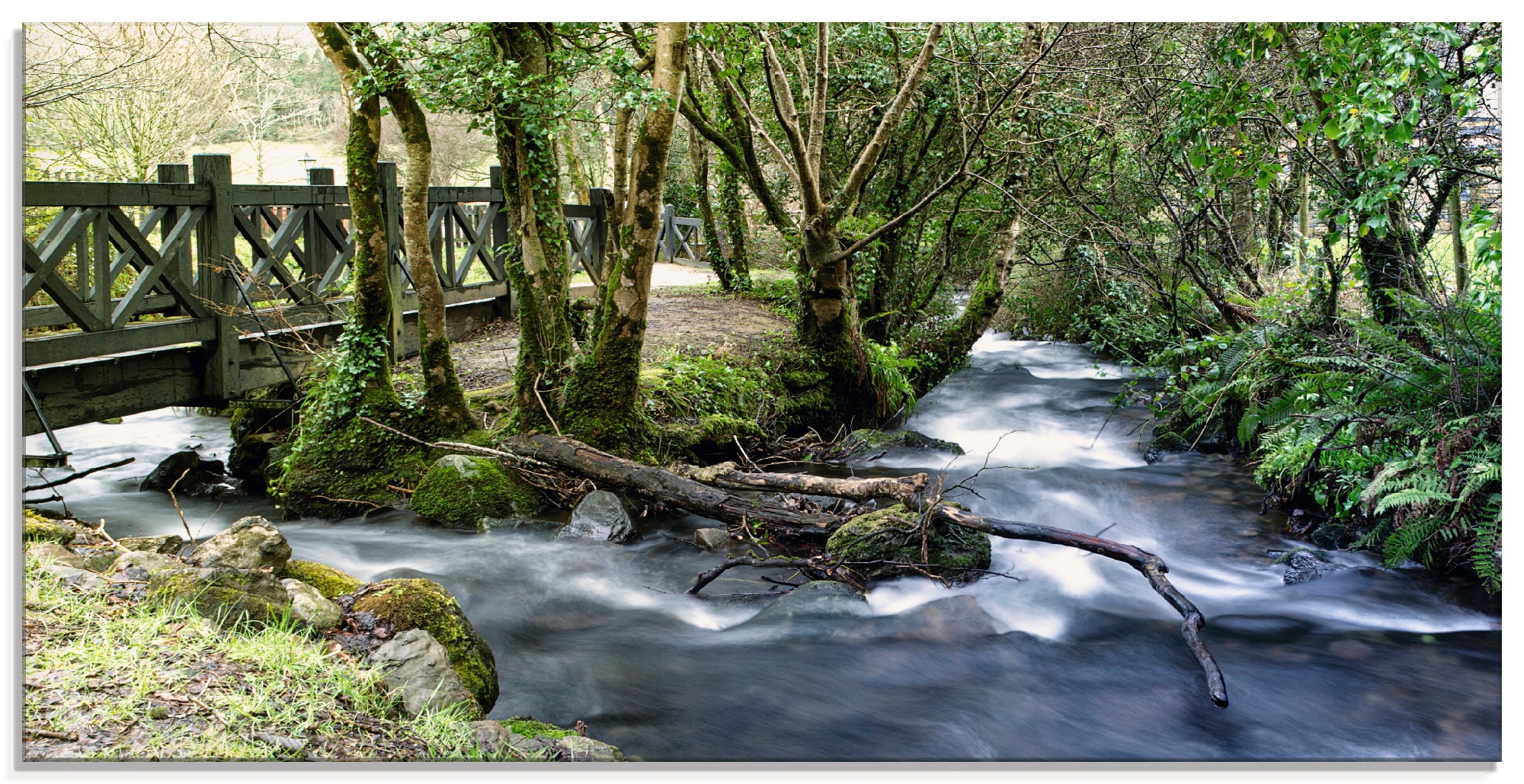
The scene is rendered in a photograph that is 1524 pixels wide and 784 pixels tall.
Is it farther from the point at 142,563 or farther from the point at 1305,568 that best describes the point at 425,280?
the point at 1305,568

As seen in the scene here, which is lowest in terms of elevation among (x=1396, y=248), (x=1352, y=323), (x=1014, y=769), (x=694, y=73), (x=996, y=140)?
(x=1014, y=769)

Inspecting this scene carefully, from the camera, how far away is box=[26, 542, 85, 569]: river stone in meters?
3.42

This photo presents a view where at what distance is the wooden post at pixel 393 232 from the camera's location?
6309 mm

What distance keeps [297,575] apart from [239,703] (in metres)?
0.86

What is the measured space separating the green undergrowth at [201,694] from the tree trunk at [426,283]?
9.44ft

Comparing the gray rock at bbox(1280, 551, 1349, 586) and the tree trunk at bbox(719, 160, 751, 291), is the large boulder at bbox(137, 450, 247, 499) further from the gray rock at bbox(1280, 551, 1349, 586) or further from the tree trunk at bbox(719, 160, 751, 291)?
the tree trunk at bbox(719, 160, 751, 291)

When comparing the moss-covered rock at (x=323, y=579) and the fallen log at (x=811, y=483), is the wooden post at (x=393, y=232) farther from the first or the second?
the moss-covered rock at (x=323, y=579)

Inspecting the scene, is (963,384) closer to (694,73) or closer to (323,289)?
(694,73)

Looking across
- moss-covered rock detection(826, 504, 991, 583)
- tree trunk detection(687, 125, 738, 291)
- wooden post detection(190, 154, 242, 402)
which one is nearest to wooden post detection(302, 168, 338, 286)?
wooden post detection(190, 154, 242, 402)

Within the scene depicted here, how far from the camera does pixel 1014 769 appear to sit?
3367 millimetres

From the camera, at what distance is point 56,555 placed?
11.4 ft

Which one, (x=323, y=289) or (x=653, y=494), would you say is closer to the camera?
(x=653, y=494)

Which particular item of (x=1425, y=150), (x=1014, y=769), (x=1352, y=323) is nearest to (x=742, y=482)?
(x=1014, y=769)

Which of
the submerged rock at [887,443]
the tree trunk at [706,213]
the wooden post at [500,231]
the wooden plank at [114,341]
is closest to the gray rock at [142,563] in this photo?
the wooden plank at [114,341]
